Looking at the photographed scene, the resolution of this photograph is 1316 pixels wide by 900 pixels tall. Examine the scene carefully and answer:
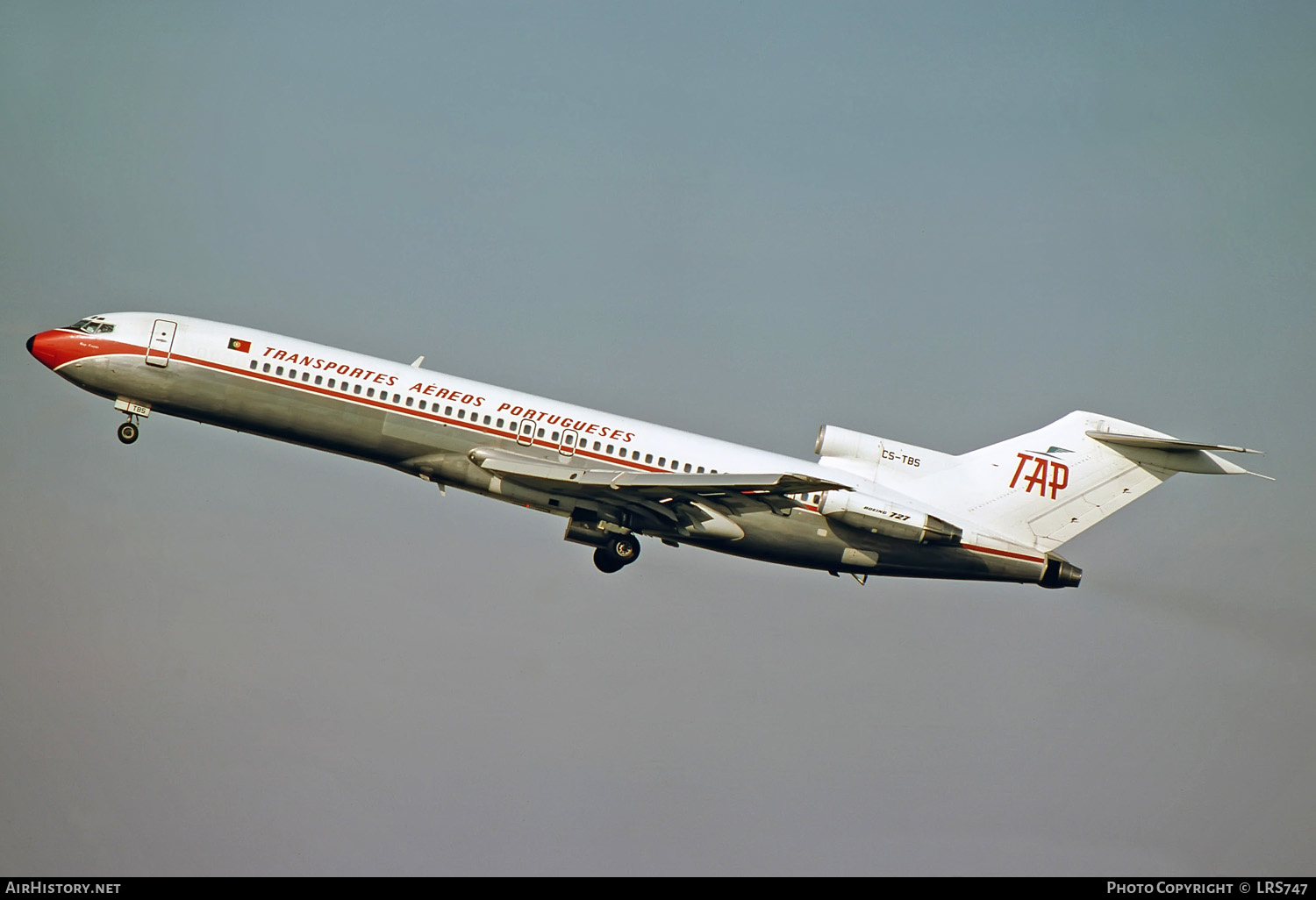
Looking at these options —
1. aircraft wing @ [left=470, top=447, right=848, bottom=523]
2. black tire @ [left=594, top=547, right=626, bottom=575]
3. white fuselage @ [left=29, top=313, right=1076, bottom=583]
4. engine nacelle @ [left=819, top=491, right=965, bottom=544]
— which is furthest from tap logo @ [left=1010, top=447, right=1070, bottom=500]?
black tire @ [left=594, top=547, right=626, bottom=575]

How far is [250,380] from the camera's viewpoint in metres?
29.7

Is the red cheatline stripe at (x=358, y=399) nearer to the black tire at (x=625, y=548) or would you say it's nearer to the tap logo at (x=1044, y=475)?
the black tire at (x=625, y=548)

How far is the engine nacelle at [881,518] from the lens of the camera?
30.2 meters

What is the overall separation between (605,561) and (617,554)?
43.9 inches

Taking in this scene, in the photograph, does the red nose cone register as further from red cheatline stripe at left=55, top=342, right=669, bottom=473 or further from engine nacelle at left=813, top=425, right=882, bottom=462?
engine nacelle at left=813, top=425, right=882, bottom=462

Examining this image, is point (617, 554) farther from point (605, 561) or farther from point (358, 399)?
point (358, 399)

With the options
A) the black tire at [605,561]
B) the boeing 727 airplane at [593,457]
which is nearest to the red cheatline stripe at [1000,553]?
the boeing 727 airplane at [593,457]

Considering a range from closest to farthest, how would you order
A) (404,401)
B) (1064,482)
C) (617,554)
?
(404,401), (617,554), (1064,482)

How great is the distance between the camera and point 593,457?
30062 millimetres

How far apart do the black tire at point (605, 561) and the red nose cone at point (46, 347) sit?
52.4ft

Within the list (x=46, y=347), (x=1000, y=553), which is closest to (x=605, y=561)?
(x=1000, y=553)
